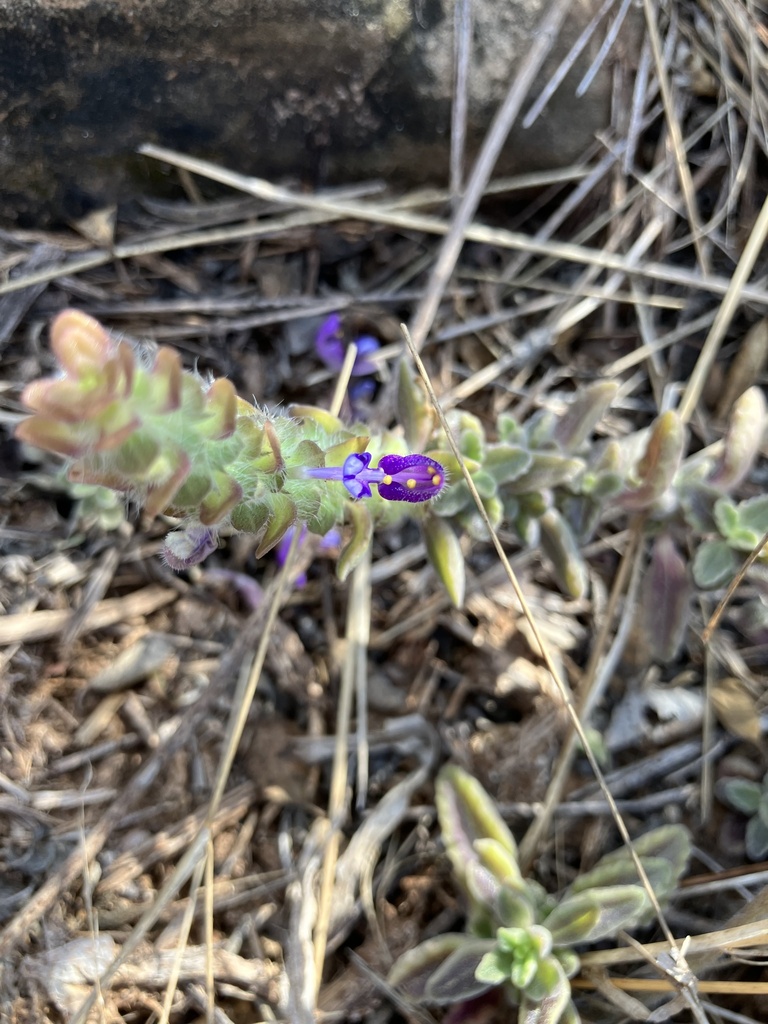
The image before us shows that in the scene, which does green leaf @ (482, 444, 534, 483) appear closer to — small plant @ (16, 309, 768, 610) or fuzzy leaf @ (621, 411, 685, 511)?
small plant @ (16, 309, 768, 610)

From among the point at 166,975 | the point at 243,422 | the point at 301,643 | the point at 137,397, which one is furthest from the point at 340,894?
the point at 137,397

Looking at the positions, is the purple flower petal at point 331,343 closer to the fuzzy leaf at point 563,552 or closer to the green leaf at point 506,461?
the green leaf at point 506,461

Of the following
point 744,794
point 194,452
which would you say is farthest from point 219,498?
point 744,794

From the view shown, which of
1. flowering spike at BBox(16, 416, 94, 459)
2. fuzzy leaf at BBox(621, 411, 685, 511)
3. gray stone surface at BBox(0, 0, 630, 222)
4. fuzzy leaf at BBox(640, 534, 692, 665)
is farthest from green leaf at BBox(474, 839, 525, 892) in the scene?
gray stone surface at BBox(0, 0, 630, 222)

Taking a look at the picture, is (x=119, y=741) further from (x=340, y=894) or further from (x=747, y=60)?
(x=747, y=60)

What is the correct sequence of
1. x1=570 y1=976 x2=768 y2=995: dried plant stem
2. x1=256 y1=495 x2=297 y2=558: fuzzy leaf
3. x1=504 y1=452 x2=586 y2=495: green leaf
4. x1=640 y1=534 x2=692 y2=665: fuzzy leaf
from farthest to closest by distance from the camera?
x1=640 y1=534 x2=692 y2=665: fuzzy leaf → x1=504 y1=452 x2=586 y2=495: green leaf → x1=570 y1=976 x2=768 y2=995: dried plant stem → x1=256 y1=495 x2=297 y2=558: fuzzy leaf

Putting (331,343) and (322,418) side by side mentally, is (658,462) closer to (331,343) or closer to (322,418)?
(322,418)
